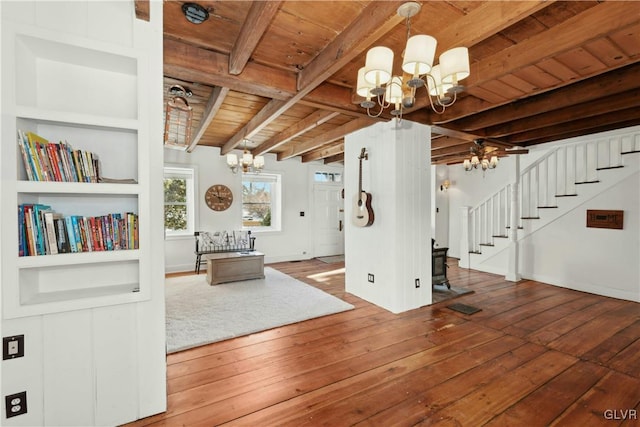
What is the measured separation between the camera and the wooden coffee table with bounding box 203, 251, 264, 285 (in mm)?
4523

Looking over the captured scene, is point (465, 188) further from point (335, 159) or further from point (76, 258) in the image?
point (76, 258)

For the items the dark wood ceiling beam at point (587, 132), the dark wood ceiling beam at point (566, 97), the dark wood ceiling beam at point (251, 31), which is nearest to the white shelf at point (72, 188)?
the dark wood ceiling beam at point (251, 31)

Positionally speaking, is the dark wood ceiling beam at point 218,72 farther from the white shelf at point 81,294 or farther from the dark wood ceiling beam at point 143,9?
the white shelf at point 81,294

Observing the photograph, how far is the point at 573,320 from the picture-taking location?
10.4 ft

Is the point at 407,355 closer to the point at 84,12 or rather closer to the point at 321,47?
the point at 321,47

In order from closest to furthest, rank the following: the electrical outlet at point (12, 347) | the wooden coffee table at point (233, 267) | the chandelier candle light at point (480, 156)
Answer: the electrical outlet at point (12, 347) < the chandelier candle light at point (480, 156) < the wooden coffee table at point (233, 267)

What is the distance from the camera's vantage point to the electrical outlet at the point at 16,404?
144 cm

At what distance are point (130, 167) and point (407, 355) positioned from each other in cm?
259

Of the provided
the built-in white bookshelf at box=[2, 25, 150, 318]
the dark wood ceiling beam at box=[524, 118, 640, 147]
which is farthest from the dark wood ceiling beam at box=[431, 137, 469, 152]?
the built-in white bookshelf at box=[2, 25, 150, 318]

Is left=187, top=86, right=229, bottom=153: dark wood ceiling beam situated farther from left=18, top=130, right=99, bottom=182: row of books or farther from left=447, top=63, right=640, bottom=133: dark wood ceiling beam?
left=447, top=63, right=640, bottom=133: dark wood ceiling beam

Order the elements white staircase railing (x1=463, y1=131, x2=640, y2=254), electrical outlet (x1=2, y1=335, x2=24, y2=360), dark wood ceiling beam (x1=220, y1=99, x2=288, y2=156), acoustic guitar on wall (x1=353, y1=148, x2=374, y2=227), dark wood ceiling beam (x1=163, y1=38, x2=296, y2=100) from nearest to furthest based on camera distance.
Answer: electrical outlet (x1=2, y1=335, x2=24, y2=360) < dark wood ceiling beam (x1=163, y1=38, x2=296, y2=100) < dark wood ceiling beam (x1=220, y1=99, x2=288, y2=156) < acoustic guitar on wall (x1=353, y1=148, x2=374, y2=227) < white staircase railing (x1=463, y1=131, x2=640, y2=254)

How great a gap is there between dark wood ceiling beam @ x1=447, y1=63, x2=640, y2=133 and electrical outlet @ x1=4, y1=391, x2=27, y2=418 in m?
4.70

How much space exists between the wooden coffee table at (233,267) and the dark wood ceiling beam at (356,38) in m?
3.20

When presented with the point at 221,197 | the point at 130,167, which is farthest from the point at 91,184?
the point at 221,197
